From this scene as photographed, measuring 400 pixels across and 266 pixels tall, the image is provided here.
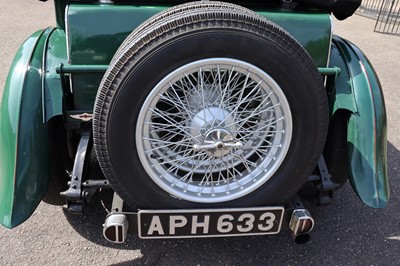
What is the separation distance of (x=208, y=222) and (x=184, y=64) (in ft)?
2.57

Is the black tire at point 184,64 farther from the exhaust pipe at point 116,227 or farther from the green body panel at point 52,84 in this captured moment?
the green body panel at point 52,84

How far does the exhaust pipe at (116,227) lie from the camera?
188 centimetres

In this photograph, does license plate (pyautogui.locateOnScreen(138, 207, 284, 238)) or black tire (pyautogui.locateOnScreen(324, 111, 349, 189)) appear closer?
license plate (pyautogui.locateOnScreen(138, 207, 284, 238))

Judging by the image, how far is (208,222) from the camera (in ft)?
6.41

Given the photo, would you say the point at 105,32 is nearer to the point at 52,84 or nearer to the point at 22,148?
the point at 52,84

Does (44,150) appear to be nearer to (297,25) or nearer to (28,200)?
(28,200)

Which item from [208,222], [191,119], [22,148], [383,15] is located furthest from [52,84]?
[383,15]


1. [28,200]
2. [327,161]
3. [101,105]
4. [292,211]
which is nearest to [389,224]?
[327,161]

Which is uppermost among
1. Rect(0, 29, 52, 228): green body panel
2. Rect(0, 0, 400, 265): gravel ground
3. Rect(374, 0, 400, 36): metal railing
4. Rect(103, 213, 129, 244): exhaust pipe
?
Rect(0, 29, 52, 228): green body panel

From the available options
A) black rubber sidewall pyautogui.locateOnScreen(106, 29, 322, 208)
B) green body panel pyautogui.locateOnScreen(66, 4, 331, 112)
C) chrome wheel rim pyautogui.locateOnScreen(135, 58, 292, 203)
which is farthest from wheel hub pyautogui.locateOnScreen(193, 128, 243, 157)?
green body panel pyautogui.locateOnScreen(66, 4, 331, 112)

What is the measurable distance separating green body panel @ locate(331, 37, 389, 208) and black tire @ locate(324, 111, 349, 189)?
11cm

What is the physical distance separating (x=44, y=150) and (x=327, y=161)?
1645 millimetres

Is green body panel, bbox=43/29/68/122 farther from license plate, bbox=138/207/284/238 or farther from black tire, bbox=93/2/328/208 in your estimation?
license plate, bbox=138/207/284/238

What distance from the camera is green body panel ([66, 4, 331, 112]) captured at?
2.06m
